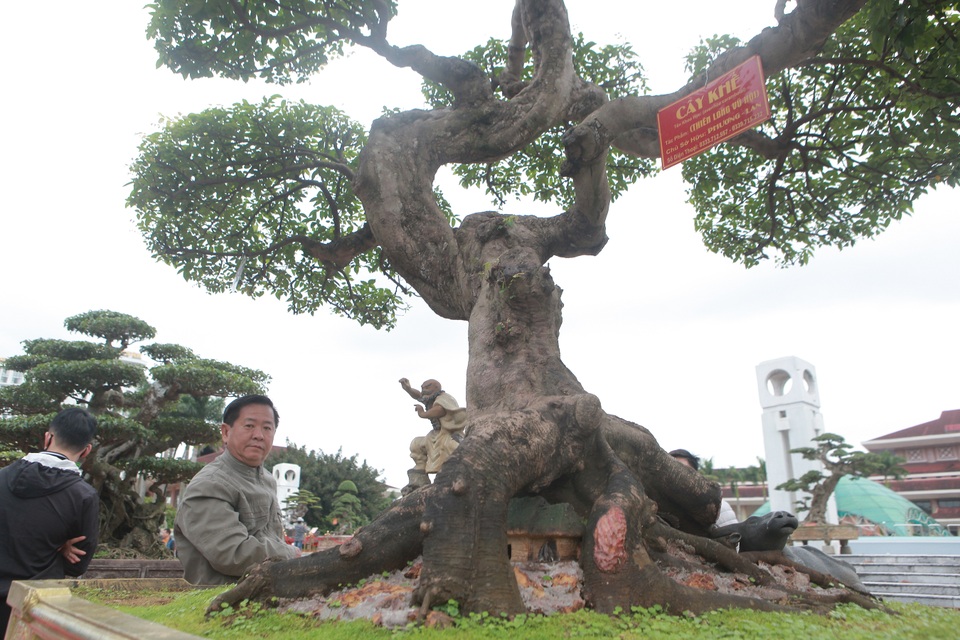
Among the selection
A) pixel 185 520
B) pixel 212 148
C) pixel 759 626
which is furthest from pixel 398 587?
pixel 212 148

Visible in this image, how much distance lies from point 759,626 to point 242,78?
6576 mm

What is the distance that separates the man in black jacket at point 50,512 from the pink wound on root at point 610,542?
2742 mm

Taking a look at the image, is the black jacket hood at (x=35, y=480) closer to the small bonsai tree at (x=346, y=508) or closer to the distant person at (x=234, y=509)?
the distant person at (x=234, y=509)

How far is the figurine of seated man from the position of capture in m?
6.92

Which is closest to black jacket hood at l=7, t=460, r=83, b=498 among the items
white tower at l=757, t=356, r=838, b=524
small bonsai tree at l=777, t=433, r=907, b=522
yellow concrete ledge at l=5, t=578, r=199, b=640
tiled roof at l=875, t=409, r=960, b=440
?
yellow concrete ledge at l=5, t=578, r=199, b=640

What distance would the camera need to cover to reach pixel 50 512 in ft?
10.5

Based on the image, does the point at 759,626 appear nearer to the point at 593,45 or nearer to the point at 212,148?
the point at 593,45

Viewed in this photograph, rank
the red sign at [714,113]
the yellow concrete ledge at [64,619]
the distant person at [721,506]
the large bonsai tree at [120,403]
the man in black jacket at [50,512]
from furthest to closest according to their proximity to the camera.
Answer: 1. the large bonsai tree at [120,403]
2. the distant person at [721,506]
3. the red sign at [714,113]
4. the man in black jacket at [50,512]
5. the yellow concrete ledge at [64,619]

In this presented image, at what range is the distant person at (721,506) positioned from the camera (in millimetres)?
5020

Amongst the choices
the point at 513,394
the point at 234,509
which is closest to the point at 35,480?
the point at 234,509

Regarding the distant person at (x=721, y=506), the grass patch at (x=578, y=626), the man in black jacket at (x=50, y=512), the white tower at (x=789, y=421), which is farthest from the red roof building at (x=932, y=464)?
the man in black jacket at (x=50, y=512)

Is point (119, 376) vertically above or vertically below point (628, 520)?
above

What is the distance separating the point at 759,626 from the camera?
267 centimetres

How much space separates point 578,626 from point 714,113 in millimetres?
3662
